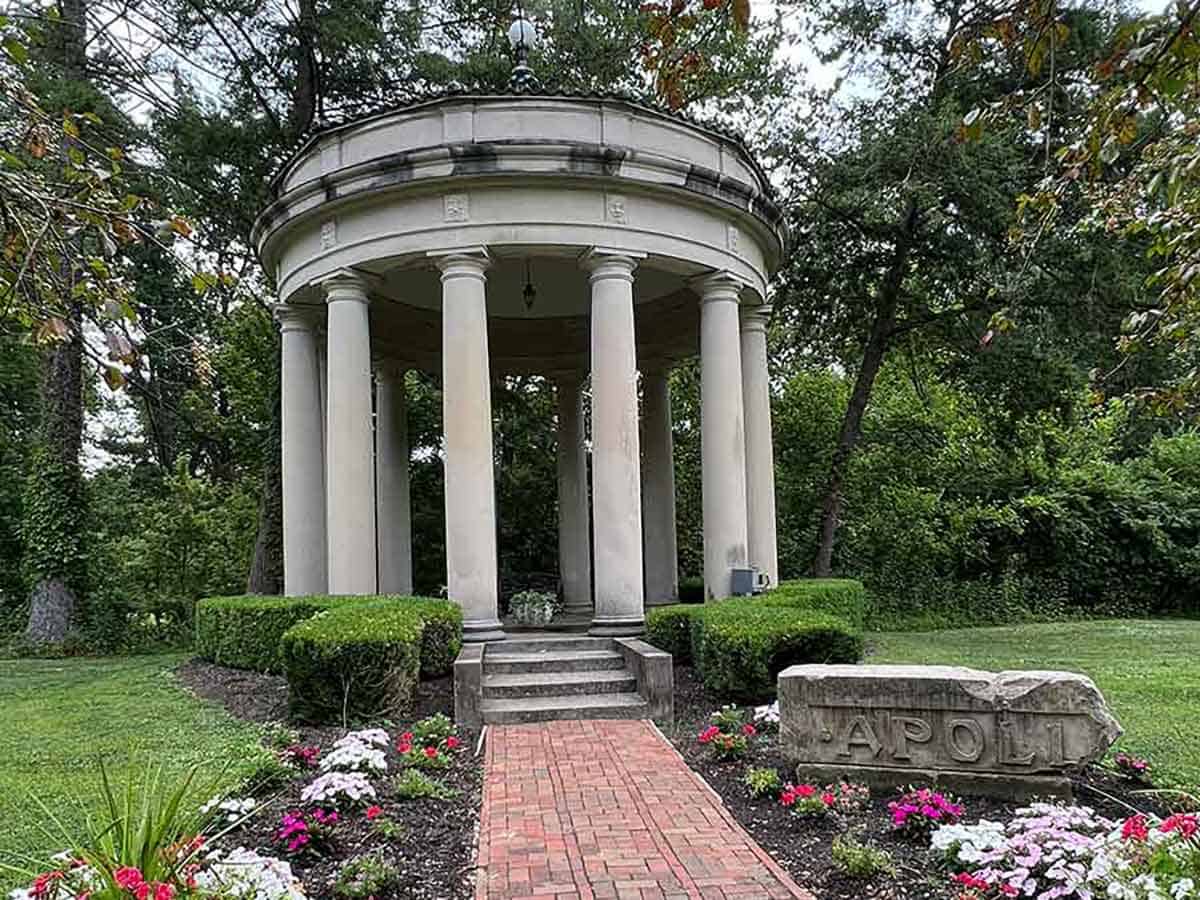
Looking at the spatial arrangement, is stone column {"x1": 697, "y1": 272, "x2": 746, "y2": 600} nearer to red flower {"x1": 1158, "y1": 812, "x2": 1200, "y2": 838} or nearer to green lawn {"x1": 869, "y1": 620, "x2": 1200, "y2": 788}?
green lawn {"x1": 869, "y1": 620, "x2": 1200, "y2": 788}

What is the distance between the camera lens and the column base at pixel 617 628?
12.5m

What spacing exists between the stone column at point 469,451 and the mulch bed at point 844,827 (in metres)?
4.52

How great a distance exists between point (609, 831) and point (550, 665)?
5.22m

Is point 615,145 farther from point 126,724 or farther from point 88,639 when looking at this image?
point 88,639

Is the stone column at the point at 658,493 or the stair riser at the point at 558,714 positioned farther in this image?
the stone column at the point at 658,493

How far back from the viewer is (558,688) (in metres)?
11.0

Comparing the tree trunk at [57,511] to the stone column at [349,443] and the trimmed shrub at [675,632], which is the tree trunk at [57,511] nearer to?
the stone column at [349,443]

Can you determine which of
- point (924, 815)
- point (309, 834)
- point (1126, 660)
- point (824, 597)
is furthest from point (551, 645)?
point (1126, 660)

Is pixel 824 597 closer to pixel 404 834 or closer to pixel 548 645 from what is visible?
pixel 548 645

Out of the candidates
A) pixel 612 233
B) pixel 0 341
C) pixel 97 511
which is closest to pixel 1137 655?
pixel 612 233

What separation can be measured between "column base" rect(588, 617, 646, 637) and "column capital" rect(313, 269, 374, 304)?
585 centimetres

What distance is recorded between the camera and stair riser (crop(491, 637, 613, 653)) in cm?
1217

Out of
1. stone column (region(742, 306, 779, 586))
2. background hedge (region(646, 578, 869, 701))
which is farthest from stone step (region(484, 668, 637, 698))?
stone column (region(742, 306, 779, 586))

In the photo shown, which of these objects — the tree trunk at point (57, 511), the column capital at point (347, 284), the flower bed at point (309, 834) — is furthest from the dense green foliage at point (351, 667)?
the tree trunk at point (57, 511)
